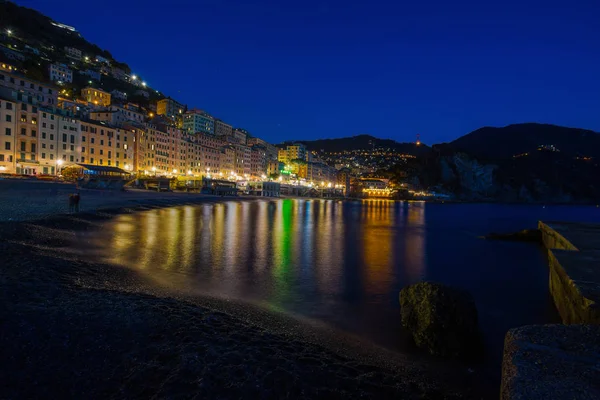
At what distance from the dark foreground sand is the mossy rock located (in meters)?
0.62

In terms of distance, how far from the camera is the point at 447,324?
684 centimetres

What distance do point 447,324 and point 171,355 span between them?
5.24 m

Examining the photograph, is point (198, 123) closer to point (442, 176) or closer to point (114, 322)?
point (442, 176)

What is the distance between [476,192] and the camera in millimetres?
189375

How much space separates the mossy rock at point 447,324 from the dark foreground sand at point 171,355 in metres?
0.62

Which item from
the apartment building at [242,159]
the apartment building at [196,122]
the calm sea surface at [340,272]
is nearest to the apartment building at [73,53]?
the apartment building at [196,122]

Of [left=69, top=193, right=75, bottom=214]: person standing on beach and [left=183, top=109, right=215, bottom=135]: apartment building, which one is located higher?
[left=183, top=109, right=215, bottom=135]: apartment building

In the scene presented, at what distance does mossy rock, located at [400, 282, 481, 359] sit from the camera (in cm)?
667

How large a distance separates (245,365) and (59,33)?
237680 millimetres

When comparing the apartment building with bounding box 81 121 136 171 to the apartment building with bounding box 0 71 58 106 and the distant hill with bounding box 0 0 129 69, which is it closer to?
the apartment building with bounding box 0 71 58 106

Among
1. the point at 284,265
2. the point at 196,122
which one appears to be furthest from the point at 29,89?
the point at 284,265

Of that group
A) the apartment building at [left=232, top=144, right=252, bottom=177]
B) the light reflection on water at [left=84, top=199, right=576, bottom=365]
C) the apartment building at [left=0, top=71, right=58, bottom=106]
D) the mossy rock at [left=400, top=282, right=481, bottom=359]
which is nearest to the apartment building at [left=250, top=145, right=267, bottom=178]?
the apartment building at [left=232, top=144, right=252, bottom=177]

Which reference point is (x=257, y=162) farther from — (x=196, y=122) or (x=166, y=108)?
(x=166, y=108)

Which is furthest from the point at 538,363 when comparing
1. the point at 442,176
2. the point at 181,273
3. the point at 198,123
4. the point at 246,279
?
the point at 442,176
